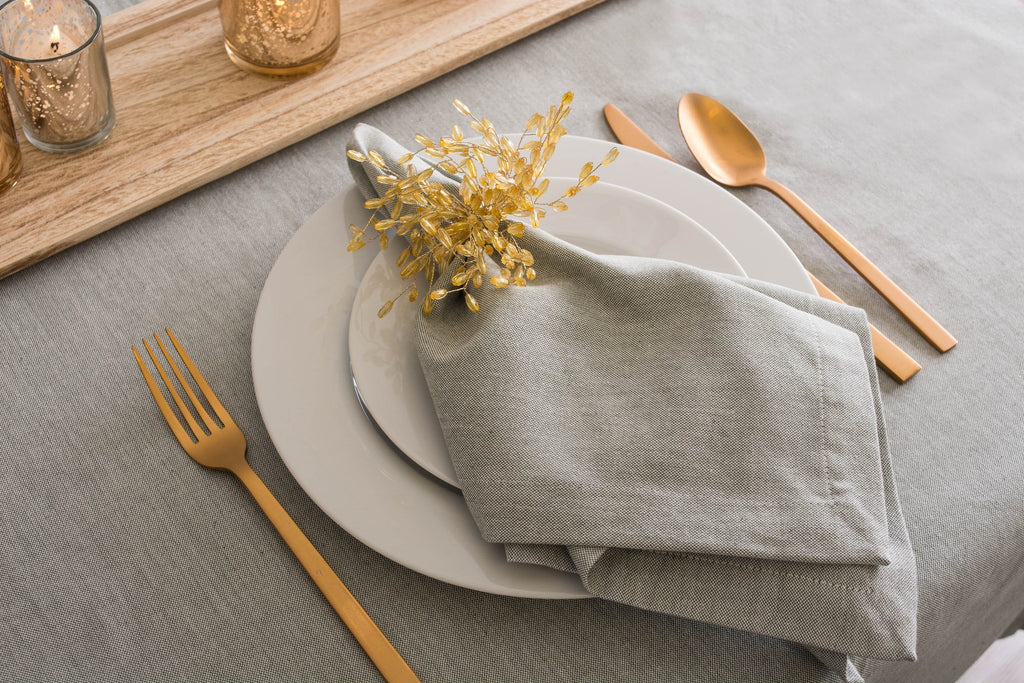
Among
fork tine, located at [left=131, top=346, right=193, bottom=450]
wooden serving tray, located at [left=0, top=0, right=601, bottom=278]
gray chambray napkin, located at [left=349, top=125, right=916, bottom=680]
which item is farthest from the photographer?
wooden serving tray, located at [left=0, top=0, right=601, bottom=278]

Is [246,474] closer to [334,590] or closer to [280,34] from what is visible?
[334,590]

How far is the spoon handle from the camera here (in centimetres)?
64

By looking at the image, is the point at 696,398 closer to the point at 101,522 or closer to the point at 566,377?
the point at 566,377

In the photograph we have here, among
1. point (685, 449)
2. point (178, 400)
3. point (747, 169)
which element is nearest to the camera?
point (685, 449)

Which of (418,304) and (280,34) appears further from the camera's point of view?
(280,34)

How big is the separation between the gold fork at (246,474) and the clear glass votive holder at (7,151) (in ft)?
0.69

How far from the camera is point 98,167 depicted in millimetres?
710

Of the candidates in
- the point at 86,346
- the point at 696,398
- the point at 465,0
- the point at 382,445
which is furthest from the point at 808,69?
the point at 86,346

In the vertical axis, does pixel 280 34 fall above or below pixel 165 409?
above

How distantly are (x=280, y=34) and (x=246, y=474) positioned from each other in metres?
0.43

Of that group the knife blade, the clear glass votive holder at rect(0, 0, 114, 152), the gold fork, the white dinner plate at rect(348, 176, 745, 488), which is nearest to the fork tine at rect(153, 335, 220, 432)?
the gold fork

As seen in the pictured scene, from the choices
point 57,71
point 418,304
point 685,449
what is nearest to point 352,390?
point 418,304

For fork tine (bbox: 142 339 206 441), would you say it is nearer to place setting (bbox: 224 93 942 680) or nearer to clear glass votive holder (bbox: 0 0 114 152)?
place setting (bbox: 224 93 942 680)

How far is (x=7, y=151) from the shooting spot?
67 cm
